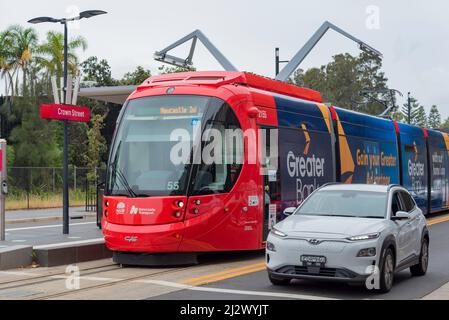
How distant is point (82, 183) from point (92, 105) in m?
14.7

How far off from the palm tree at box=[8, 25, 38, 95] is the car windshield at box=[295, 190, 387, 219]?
130 feet

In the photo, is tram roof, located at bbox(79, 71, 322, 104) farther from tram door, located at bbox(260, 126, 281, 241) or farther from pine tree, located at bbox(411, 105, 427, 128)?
pine tree, located at bbox(411, 105, 427, 128)

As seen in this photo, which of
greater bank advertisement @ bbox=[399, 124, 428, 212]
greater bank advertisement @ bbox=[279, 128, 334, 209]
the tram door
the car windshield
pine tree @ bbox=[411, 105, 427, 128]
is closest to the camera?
the car windshield

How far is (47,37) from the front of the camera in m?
50.9

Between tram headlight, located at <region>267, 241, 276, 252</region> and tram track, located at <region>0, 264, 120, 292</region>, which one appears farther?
tram track, located at <region>0, 264, 120, 292</region>

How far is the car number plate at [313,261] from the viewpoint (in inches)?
409

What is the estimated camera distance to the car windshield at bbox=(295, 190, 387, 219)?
456 inches

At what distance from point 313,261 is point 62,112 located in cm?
1151

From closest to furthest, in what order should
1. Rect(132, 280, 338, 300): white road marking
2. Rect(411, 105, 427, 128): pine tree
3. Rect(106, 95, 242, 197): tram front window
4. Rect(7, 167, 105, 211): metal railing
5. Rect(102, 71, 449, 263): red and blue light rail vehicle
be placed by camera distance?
Rect(132, 280, 338, 300): white road marking → Rect(102, 71, 449, 263): red and blue light rail vehicle → Rect(106, 95, 242, 197): tram front window → Rect(7, 167, 105, 211): metal railing → Rect(411, 105, 427, 128): pine tree

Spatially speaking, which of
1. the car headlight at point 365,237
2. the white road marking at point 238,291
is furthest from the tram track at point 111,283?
the car headlight at point 365,237

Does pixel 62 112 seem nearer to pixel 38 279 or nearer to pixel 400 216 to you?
pixel 38 279

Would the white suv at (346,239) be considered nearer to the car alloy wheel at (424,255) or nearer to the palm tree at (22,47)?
the car alloy wheel at (424,255)

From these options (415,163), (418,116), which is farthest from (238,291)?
(418,116)

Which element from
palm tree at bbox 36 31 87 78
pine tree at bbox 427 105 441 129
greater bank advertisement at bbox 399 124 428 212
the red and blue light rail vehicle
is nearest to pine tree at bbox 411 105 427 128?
pine tree at bbox 427 105 441 129
